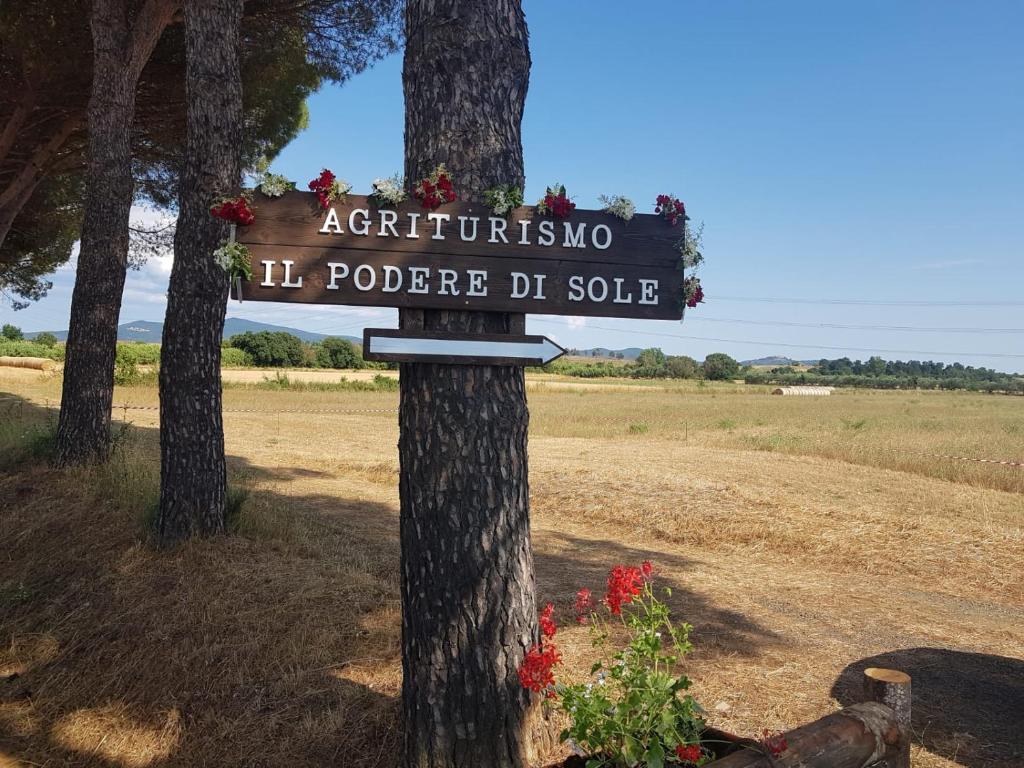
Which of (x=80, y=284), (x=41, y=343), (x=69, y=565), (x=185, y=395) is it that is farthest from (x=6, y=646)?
(x=41, y=343)

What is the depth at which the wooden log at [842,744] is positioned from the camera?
2.46 m

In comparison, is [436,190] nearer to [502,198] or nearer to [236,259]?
[502,198]

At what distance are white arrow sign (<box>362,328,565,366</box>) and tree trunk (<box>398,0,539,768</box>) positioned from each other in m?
0.07

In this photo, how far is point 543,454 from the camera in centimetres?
1586

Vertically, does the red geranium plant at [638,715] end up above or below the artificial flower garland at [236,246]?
below

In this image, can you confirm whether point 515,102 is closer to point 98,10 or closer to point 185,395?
point 185,395

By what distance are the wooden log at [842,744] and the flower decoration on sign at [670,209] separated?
2142 mm

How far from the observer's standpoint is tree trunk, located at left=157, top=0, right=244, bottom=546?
20.1 feet

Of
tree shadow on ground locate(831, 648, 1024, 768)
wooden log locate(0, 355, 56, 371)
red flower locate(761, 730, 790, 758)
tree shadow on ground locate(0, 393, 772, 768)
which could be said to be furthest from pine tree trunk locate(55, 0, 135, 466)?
wooden log locate(0, 355, 56, 371)

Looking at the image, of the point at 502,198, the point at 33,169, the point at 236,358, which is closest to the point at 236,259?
the point at 502,198

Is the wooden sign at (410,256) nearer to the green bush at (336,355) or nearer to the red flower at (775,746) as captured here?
the red flower at (775,746)

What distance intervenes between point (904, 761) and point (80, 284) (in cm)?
873

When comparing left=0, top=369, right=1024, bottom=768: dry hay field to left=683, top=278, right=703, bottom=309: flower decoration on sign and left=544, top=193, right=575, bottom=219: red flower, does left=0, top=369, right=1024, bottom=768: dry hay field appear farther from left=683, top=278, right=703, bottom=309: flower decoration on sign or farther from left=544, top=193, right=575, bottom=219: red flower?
left=544, top=193, right=575, bottom=219: red flower

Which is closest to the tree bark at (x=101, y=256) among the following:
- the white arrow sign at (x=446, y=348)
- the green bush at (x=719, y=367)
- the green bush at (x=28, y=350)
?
the white arrow sign at (x=446, y=348)
